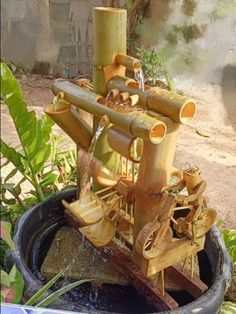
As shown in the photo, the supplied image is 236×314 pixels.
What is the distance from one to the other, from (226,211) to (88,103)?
47cm

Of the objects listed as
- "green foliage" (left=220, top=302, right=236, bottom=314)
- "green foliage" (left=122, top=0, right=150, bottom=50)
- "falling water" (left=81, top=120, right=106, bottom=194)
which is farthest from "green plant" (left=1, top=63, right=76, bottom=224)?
"green foliage" (left=220, top=302, right=236, bottom=314)

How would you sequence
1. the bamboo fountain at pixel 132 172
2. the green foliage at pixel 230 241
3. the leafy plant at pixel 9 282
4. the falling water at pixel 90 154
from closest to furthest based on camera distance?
the leafy plant at pixel 9 282 → the bamboo fountain at pixel 132 172 → the falling water at pixel 90 154 → the green foliage at pixel 230 241

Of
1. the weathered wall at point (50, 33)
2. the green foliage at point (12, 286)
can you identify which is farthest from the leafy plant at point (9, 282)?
the weathered wall at point (50, 33)

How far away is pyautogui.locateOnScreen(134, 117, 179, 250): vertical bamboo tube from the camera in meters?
0.72

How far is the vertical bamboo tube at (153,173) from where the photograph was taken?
724 millimetres

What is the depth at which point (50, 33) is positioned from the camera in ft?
3.08

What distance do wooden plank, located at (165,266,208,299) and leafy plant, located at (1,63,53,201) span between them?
334mm

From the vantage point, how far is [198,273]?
0.91 metres

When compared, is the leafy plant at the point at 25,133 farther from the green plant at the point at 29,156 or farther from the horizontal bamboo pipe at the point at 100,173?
the horizontal bamboo pipe at the point at 100,173

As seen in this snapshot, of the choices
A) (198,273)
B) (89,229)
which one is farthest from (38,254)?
(198,273)

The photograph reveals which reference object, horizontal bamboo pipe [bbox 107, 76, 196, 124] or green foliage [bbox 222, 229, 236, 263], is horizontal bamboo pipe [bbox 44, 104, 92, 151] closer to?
horizontal bamboo pipe [bbox 107, 76, 196, 124]

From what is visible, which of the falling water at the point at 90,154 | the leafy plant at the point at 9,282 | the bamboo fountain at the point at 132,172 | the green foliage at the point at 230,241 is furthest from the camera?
the green foliage at the point at 230,241

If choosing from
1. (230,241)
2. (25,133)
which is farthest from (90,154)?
(230,241)

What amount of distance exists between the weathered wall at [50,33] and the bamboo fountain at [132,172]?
101 mm
